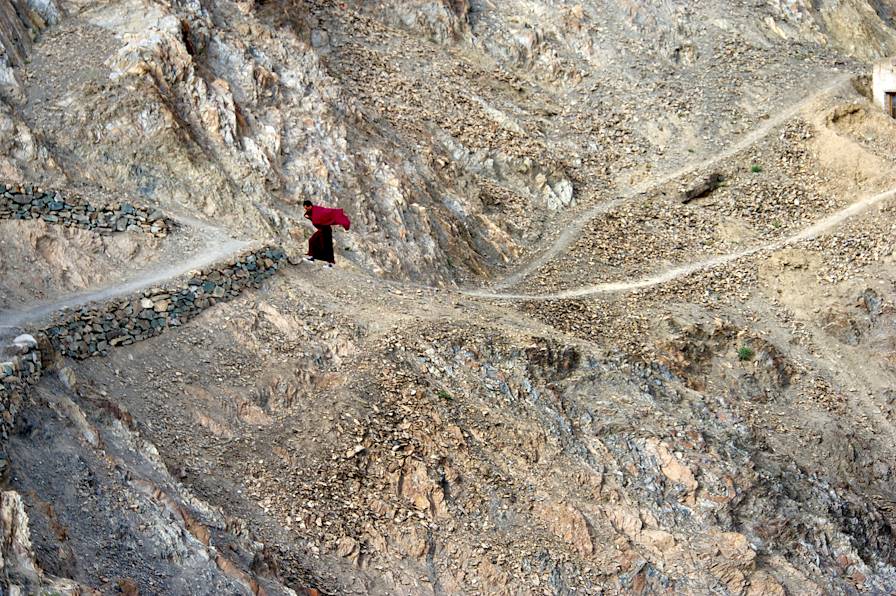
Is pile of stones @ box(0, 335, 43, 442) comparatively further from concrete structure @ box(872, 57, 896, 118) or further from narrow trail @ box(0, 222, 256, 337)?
concrete structure @ box(872, 57, 896, 118)

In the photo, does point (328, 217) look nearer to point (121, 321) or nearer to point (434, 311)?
point (434, 311)

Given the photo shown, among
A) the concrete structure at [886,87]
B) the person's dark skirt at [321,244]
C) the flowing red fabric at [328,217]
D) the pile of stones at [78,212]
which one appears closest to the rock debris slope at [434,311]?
the pile of stones at [78,212]

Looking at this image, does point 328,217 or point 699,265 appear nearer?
point 328,217

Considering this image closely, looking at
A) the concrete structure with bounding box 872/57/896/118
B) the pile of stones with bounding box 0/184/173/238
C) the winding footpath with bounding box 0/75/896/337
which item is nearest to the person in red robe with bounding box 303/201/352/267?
the winding footpath with bounding box 0/75/896/337

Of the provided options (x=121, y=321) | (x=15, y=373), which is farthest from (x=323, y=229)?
(x=15, y=373)

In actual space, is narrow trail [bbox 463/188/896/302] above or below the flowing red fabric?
below

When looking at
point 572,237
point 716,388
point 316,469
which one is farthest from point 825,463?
point 316,469

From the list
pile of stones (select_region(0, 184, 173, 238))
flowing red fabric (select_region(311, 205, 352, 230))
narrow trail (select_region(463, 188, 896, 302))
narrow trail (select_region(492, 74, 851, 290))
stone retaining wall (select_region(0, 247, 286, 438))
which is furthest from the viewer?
narrow trail (select_region(492, 74, 851, 290))

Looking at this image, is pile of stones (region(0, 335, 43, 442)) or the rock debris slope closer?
pile of stones (region(0, 335, 43, 442))
